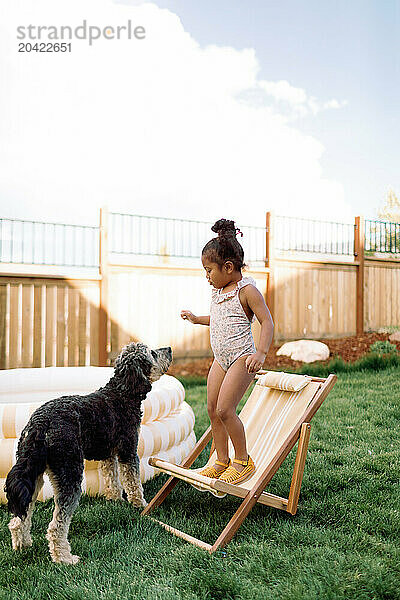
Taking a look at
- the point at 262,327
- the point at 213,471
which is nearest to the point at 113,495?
the point at 213,471

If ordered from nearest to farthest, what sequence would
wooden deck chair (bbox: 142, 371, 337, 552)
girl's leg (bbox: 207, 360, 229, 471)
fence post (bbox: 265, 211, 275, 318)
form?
wooden deck chair (bbox: 142, 371, 337, 552), girl's leg (bbox: 207, 360, 229, 471), fence post (bbox: 265, 211, 275, 318)

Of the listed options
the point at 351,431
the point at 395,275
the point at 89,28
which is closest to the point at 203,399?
the point at 351,431

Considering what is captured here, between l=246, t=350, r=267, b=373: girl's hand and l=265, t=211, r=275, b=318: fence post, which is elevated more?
l=265, t=211, r=275, b=318: fence post

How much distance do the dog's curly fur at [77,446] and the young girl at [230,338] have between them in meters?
0.40

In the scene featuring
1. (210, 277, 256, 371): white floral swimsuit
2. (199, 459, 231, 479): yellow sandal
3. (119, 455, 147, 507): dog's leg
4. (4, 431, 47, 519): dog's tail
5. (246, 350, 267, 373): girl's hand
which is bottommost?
(119, 455, 147, 507): dog's leg

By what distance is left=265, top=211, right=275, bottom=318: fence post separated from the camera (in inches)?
459

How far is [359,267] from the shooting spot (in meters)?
13.0

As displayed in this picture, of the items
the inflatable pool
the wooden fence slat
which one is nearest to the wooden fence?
the wooden fence slat

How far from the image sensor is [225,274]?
358 centimetres

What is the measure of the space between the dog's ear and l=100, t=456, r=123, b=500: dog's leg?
462mm

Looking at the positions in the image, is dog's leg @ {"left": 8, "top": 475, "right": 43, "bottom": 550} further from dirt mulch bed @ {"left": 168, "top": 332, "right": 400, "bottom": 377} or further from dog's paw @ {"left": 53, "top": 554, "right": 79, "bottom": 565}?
dirt mulch bed @ {"left": 168, "top": 332, "right": 400, "bottom": 377}

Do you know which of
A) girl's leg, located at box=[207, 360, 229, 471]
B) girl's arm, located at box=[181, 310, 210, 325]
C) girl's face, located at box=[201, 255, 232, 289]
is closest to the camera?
girl's face, located at box=[201, 255, 232, 289]

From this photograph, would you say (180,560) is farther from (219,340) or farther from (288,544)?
(219,340)

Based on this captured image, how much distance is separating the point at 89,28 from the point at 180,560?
26.3ft
